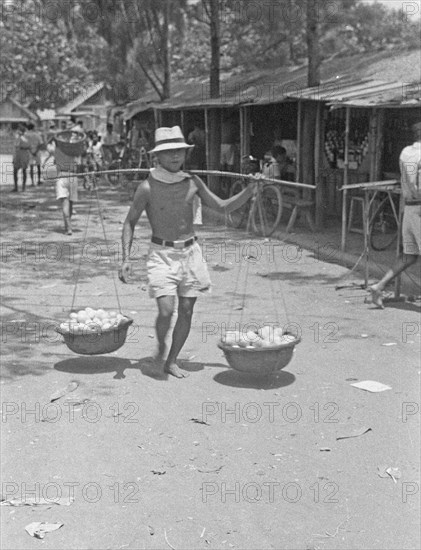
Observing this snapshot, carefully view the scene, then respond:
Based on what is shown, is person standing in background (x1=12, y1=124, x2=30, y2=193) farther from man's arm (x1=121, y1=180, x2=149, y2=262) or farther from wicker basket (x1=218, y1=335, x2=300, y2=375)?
wicker basket (x1=218, y1=335, x2=300, y2=375)

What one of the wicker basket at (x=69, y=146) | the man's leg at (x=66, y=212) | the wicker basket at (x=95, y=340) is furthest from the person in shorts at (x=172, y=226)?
the man's leg at (x=66, y=212)

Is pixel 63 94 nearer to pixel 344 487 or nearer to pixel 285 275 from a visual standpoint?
pixel 285 275

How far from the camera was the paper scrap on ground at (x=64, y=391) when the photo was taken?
5.88 meters

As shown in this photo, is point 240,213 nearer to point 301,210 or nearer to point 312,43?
point 301,210

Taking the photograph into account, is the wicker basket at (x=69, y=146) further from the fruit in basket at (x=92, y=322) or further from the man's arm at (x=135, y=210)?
the man's arm at (x=135, y=210)

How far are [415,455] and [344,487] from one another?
628mm

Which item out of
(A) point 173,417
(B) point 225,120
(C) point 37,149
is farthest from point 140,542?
(C) point 37,149

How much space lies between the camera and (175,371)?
250 inches

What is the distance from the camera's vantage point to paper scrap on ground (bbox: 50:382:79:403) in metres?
5.88

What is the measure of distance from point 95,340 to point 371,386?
81.1 inches

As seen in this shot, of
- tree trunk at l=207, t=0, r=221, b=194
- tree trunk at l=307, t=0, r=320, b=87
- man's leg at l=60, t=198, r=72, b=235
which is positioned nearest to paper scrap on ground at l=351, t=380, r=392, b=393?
man's leg at l=60, t=198, r=72, b=235

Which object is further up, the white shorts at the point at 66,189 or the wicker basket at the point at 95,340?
the white shorts at the point at 66,189

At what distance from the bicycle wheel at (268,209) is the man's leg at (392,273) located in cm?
493

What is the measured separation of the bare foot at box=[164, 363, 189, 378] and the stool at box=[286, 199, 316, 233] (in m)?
7.54
